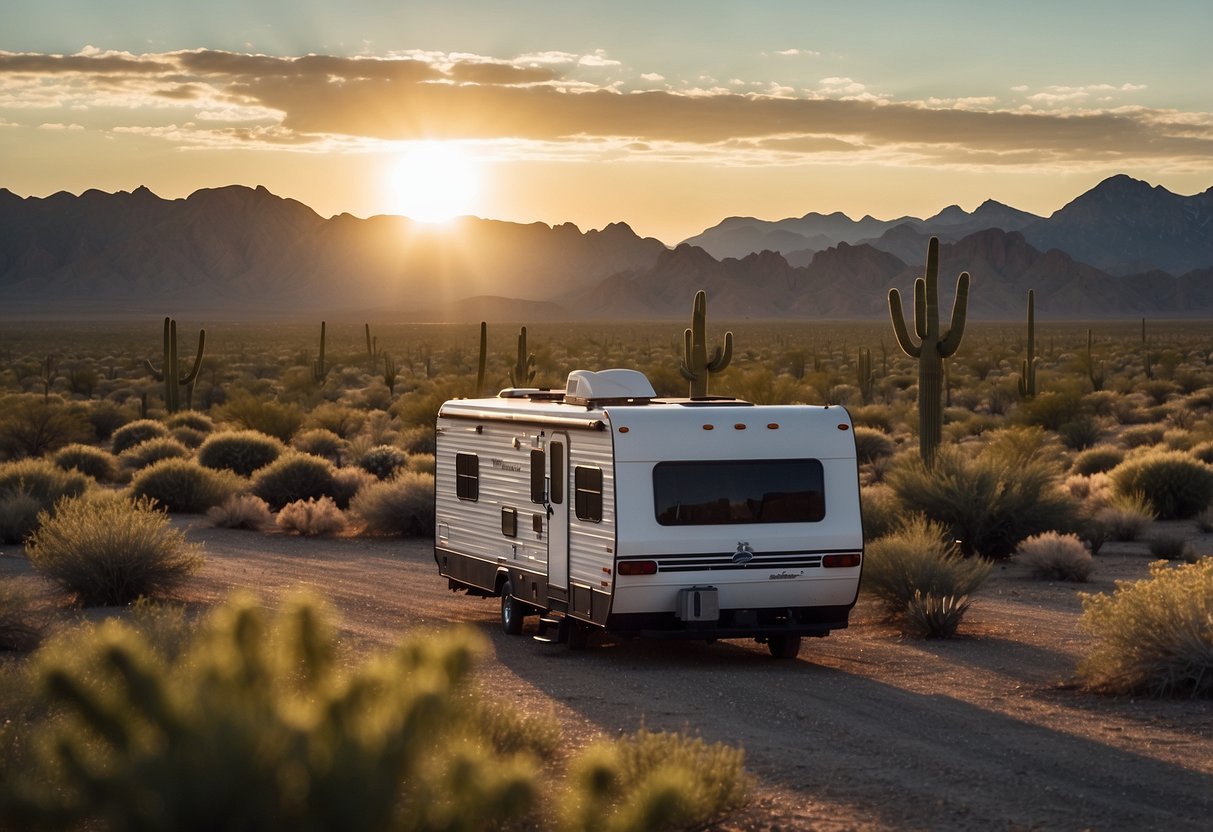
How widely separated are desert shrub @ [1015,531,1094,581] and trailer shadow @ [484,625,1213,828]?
6261 mm

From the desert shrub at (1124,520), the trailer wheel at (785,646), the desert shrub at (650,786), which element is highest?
the desert shrub at (650,786)

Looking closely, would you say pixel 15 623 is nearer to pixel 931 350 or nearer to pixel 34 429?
pixel 931 350

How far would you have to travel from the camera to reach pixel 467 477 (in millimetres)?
16156

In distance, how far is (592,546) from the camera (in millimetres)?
13328

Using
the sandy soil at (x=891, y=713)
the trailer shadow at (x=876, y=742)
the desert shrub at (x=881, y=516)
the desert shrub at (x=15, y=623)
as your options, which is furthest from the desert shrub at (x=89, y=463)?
the trailer shadow at (x=876, y=742)

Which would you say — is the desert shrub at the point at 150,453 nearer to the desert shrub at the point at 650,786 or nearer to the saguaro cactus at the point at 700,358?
the saguaro cactus at the point at 700,358

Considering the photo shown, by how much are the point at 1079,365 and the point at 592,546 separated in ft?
157

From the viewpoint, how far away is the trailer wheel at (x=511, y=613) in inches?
588

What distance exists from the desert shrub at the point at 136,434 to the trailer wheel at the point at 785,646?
25.0 meters

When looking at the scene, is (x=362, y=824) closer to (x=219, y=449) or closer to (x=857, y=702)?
(x=857, y=702)

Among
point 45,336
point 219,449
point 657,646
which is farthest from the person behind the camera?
point 45,336

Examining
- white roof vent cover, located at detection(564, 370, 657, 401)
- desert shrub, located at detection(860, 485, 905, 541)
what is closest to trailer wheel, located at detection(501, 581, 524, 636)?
white roof vent cover, located at detection(564, 370, 657, 401)

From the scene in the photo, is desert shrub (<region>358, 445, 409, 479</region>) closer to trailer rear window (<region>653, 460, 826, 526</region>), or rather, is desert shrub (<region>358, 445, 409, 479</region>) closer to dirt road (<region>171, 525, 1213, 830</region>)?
dirt road (<region>171, 525, 1213, 830</region>)

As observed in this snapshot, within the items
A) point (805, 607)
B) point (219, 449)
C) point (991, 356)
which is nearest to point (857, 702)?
point (805, 607)
